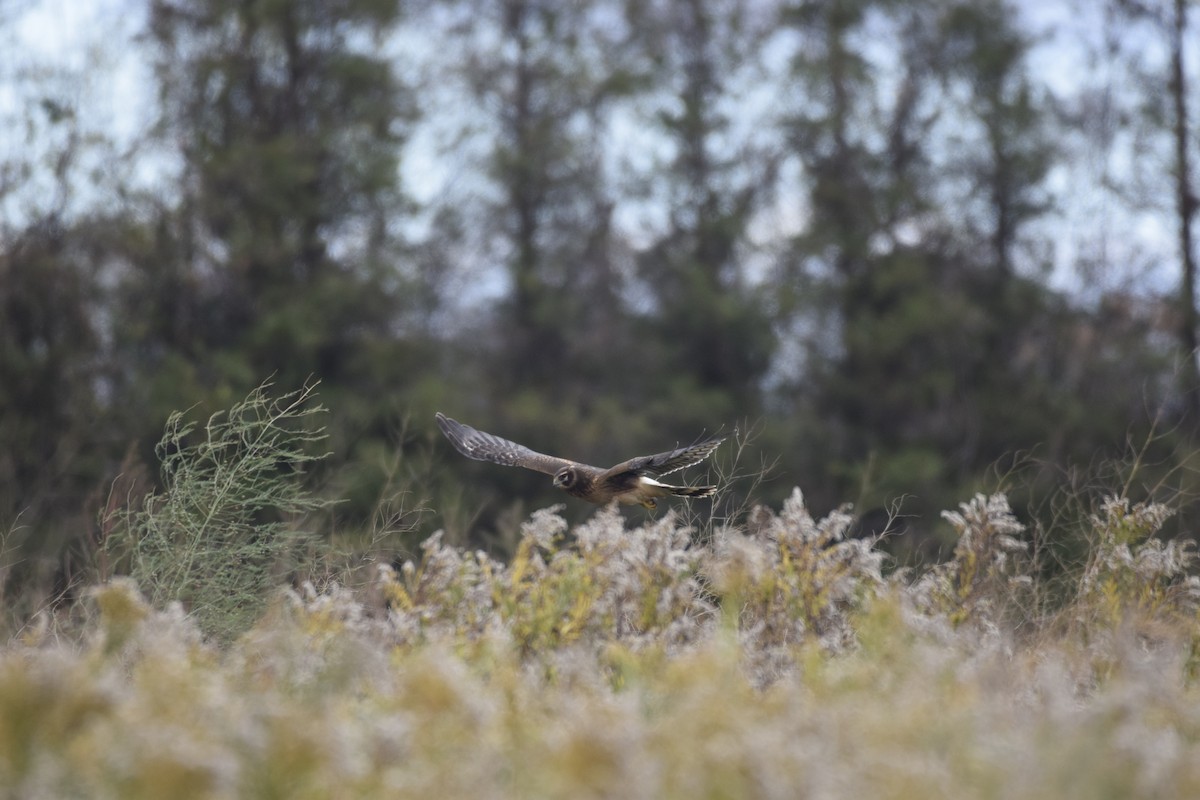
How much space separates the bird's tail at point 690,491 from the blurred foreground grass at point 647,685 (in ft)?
2.63

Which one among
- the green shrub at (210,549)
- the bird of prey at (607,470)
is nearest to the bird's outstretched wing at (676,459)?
the bird of prey at (607,470)

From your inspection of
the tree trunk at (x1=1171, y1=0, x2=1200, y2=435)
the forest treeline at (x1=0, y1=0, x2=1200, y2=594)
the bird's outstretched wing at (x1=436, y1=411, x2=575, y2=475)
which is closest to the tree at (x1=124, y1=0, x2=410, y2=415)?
the forest treeline at (x1=0, y1=0, x2=1200, y2=594)

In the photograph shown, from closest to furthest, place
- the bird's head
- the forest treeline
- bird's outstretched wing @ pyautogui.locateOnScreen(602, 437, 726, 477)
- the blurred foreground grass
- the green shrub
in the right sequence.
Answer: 1. the blurred foreground grass
2. the green shrub
3. bird's outstretched wing @ pyautogui.locateOnScreen(602, 437, 726, 477)
4. the bird's head
5. the forest treeline

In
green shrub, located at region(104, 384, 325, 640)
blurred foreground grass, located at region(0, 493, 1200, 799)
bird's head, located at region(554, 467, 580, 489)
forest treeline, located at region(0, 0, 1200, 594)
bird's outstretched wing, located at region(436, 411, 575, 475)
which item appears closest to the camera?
blurred foreground grass, located at region(0, 493, 1200, 799)

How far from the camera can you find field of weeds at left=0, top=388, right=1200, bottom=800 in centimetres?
326

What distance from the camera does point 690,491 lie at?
7.10 meters

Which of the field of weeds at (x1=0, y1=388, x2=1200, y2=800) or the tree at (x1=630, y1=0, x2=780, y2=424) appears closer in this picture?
the field of weeds at (x1=0, y1=388, x2=1200, y2=800)

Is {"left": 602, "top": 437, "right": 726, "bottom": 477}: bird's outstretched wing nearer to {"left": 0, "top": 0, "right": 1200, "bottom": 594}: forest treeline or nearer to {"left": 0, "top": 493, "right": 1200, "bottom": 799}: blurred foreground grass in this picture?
{"left": 0, "top": 493, "right": 1200, "bottom": 799}: blurred foreground grass

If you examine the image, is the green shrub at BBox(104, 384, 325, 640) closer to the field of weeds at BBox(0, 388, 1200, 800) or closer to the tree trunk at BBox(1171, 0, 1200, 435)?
the field of weeds at BBox(0, 388, 1200, 800)

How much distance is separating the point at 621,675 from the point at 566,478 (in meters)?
2.82

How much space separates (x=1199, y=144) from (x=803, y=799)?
18.5 meters

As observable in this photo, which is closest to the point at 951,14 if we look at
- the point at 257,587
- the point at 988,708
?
the point at 257,587

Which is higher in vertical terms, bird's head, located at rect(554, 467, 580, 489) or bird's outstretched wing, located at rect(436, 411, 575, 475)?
bird's head, located at rect(554, 467, 580, 489)

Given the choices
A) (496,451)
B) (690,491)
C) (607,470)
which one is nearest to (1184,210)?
(496,451)
